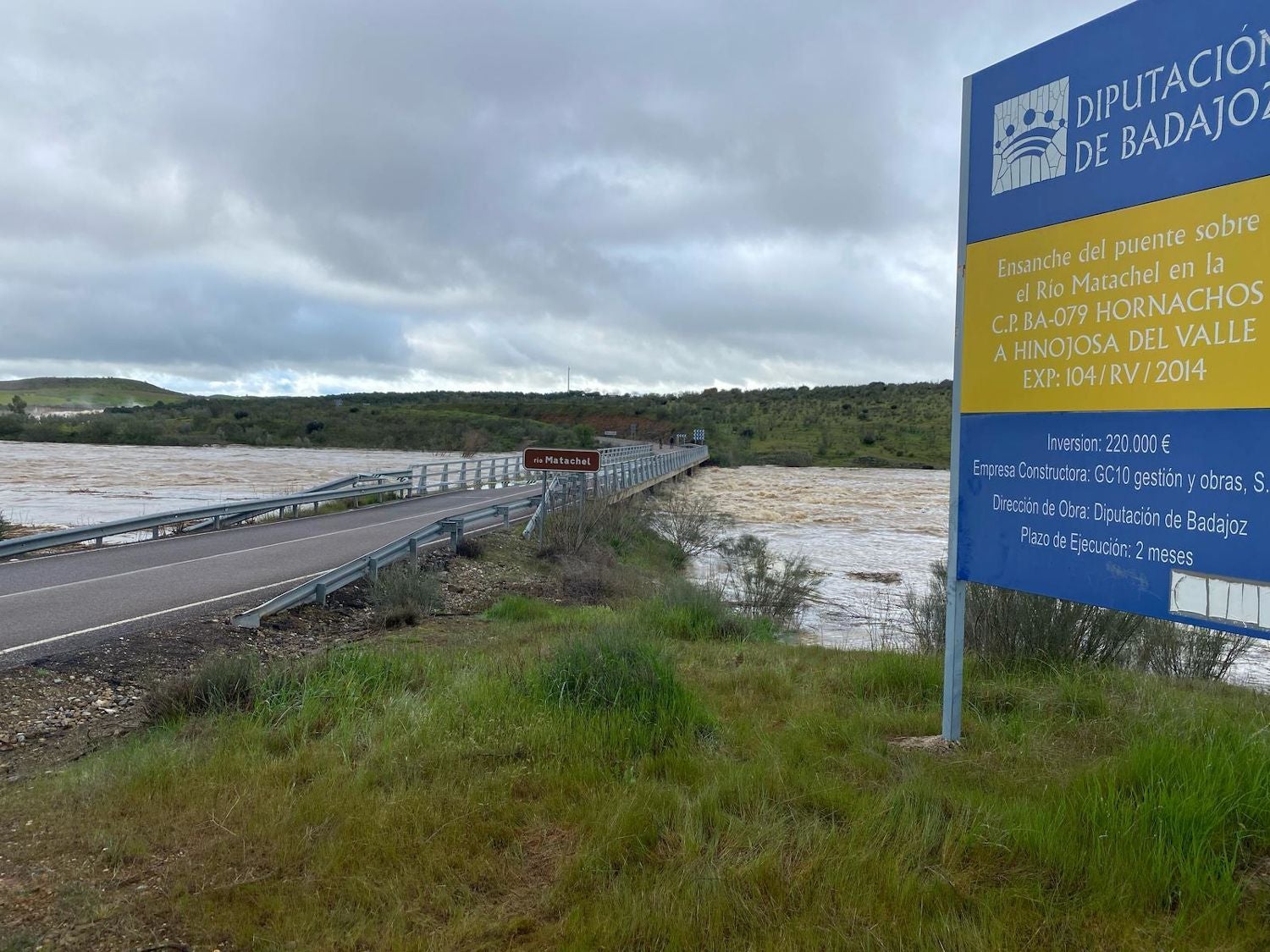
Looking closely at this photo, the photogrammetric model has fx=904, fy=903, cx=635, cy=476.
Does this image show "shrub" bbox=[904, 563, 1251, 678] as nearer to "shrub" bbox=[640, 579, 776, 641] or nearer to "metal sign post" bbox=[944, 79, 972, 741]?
"shrub" bbox=[640, 579, 776, 641]

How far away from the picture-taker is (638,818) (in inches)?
164

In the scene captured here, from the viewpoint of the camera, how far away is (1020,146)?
17.0ft

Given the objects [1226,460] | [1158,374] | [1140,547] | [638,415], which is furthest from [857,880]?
[638,415]

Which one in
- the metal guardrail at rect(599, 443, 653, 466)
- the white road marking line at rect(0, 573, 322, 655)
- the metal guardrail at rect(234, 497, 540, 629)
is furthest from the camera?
the metal guardrail at rect(599, 443, 653, 466)

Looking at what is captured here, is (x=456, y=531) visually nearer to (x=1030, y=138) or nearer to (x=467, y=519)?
(x=467, y=519)

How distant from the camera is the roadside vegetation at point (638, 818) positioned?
11.2 ft

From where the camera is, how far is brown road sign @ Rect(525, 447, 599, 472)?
54.6 feet

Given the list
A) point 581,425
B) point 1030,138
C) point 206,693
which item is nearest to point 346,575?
point 206,693

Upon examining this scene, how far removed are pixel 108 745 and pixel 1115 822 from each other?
19.6ft

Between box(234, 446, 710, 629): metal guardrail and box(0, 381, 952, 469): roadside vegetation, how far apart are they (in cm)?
3060

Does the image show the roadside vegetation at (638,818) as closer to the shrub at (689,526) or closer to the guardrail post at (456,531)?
the guardrail post at (456,531)

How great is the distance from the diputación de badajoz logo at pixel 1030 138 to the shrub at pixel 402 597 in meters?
8.40

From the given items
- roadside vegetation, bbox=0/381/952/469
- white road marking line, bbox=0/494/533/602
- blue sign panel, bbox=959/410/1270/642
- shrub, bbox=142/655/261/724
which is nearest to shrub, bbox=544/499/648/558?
white road marking line, bbox=0/494/533/602

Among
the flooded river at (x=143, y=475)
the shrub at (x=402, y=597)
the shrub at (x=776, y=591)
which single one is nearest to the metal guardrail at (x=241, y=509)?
the flooded river at (x=143, y=475)
